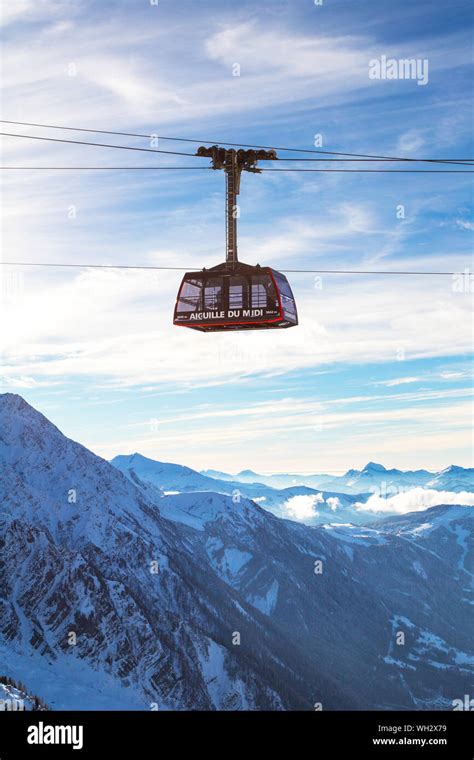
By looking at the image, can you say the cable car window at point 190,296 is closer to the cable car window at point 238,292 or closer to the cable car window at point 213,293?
the cable car window at point 213,293

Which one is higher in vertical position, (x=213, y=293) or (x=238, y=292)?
(x=213, y=293)

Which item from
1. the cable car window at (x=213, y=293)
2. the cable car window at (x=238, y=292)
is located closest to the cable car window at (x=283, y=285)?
the cable car window at (x=238, y=292)

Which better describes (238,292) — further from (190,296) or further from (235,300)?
(190,296)

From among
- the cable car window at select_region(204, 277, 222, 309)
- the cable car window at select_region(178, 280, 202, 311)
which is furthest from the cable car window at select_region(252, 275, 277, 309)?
the cable car window at select_region(178, 280, 202, 311)

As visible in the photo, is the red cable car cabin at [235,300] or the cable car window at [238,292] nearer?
the red cable car cabin at [235,300]

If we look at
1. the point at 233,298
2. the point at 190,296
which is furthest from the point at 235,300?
the point at 190,296
